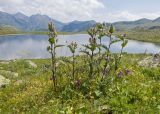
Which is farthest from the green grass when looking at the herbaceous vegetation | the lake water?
the lake water

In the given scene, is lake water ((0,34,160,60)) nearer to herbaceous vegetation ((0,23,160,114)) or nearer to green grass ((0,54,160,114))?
herbaceous vegetation ((0,23,160,114))

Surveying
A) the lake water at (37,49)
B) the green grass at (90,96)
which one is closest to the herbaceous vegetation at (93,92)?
the green grass at (90,96)

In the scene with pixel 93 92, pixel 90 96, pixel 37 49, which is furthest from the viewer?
pixel 37 49

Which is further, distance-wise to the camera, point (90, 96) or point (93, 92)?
point (93, 92)

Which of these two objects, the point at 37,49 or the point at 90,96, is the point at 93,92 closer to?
the point at 90,96

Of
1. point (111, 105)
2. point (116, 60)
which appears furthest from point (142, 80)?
point (111, 105)

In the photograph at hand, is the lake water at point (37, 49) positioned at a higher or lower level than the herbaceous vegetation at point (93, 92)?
lower

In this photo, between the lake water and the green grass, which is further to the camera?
the lake water

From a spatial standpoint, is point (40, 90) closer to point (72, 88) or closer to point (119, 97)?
point (72, 88)

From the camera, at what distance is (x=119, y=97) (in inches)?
302

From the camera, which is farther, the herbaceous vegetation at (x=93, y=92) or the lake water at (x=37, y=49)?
the lake water at (x=37, y=49)

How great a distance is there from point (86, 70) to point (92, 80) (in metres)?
1.70

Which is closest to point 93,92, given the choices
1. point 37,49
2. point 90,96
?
point 90,96

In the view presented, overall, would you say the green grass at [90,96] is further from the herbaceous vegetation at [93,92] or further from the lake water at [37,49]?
the lake water at [37,49]
